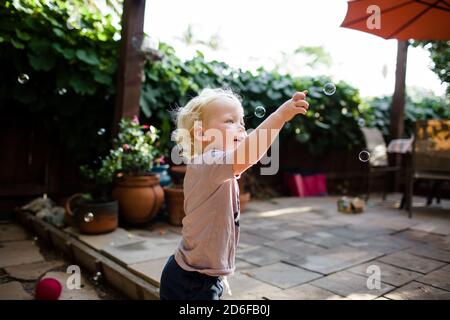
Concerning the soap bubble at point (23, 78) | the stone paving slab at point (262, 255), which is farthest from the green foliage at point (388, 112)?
the soap bubble at point (23, 78)

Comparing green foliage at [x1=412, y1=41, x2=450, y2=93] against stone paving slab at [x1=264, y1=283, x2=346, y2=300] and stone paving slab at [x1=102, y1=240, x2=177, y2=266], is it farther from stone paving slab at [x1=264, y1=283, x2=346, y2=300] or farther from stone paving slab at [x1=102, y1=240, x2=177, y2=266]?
stone paving slab at [x1=102, y1=240, x2=177, y2=266]

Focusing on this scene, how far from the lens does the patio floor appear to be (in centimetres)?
191

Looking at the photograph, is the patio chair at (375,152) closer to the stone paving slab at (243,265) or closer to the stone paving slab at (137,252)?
the stone paving slab at (243,265)

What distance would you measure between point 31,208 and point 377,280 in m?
3.16

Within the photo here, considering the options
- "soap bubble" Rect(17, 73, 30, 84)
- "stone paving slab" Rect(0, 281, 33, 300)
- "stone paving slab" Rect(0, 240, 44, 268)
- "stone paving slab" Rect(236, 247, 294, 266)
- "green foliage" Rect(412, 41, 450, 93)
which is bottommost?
"stone paving slab" Rect(0, 281, 33, 300)

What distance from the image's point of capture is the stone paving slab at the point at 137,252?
8.00ft

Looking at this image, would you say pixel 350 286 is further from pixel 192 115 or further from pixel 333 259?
pixel 192 115

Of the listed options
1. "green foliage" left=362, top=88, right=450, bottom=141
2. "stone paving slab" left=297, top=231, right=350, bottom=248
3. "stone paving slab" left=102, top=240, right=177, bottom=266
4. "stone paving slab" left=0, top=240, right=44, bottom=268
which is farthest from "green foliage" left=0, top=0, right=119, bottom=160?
"green foliage" left=362, top=88, right=450, bottom=141

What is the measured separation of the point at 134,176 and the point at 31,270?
112 cm

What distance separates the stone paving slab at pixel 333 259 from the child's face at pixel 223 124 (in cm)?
146

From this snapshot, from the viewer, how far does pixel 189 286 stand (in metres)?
1.21

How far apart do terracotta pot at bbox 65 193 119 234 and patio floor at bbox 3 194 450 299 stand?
6cm

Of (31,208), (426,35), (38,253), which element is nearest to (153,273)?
(38,253)

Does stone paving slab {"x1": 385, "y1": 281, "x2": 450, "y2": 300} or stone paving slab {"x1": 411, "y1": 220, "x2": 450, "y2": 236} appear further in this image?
stone paving slab {"x1": 411, "y1": 220, "x2": 450, "y2": 236}
